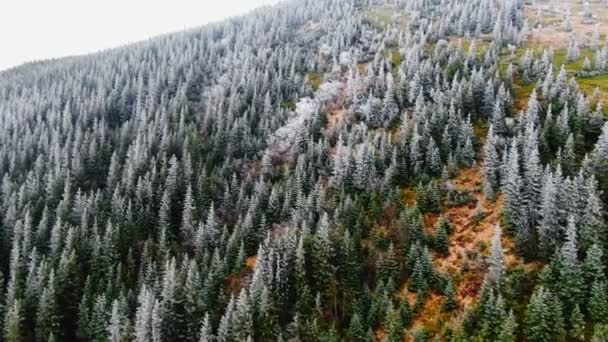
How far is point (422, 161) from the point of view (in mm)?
110500

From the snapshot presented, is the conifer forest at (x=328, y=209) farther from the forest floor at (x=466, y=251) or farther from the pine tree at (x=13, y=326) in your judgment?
the pine tree at (x=13, y=326)

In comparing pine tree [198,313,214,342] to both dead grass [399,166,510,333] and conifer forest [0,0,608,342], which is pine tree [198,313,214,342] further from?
dead grass [399,166,510,333]

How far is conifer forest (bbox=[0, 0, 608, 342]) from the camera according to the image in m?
75.6

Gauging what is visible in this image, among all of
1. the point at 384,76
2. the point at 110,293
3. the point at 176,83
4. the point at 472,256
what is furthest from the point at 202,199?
the point at 176,83

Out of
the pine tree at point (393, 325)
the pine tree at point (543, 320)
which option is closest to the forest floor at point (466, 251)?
the pine tree at point (393, 325)

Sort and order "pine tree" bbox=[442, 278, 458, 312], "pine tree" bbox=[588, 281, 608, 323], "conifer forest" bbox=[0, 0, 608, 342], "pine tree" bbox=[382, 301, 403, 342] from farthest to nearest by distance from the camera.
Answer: "pine tree" bbox=[442, 278, 458, 312] → "conifer forest" bbox=[0, 0, 608, 342] → "pine tree" bbox=[382, 301, 403, 342] → "pine tree" bbox=[588, 281, 608, 323]

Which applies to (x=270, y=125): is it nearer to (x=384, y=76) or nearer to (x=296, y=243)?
(x=384, y=76)

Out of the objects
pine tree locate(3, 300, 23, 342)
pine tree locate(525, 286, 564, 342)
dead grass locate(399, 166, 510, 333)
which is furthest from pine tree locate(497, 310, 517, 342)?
pine tree locate(3, 300, 23, 342)

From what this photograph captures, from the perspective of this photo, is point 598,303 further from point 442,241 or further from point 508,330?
point 442,241

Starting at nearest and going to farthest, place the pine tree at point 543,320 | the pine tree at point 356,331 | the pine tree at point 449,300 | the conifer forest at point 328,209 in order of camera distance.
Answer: the pine tree at point 543,320 < the pine tree at point 356,331 < the conifer forest at point 328,209 < the pine tree at point 449,300

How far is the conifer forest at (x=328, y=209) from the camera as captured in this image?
75625 millimetres

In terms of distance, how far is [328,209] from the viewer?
10331 cm

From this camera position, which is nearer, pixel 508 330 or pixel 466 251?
pixel 508 330

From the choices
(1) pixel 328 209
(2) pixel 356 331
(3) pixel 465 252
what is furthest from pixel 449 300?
(1) pixel 328 209
